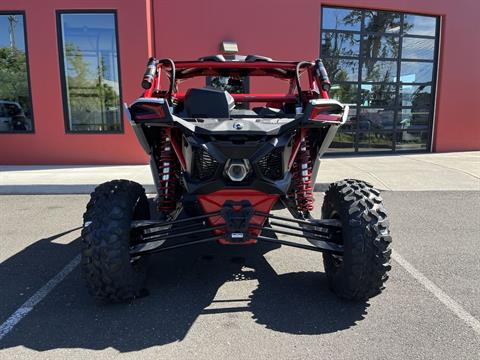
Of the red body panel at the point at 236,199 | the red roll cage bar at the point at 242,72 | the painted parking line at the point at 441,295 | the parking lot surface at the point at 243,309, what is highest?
the red roll cage bar at the point at 242,72

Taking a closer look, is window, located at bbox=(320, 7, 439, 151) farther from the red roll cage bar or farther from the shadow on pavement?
the shadow on pavement

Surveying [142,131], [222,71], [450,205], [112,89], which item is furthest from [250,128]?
[112,89]

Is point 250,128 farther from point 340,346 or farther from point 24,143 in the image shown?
point 24,143

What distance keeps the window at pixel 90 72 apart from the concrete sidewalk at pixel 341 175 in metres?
1.19

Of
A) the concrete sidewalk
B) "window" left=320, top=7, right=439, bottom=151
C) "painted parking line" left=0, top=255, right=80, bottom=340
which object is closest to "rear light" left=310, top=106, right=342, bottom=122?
"painted parking line" left=0, top=255, right=80, bottom=340

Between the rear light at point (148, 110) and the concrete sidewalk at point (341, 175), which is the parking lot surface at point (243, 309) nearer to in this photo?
the rear light at point (148, 110)

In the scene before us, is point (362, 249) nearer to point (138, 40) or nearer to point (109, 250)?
point (109, 250)

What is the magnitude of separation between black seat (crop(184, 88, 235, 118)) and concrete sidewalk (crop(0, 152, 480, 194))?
389cm

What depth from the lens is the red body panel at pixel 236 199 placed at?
116 inches

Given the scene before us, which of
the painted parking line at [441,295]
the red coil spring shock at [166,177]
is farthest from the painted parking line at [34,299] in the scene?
the painted parking line at [441,295]

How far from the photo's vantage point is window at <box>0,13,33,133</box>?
913 cm

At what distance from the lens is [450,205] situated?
19.9 feet

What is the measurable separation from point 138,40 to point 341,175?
531 centimetres

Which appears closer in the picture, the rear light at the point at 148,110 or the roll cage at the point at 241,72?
the rear light at the point at 148,110
